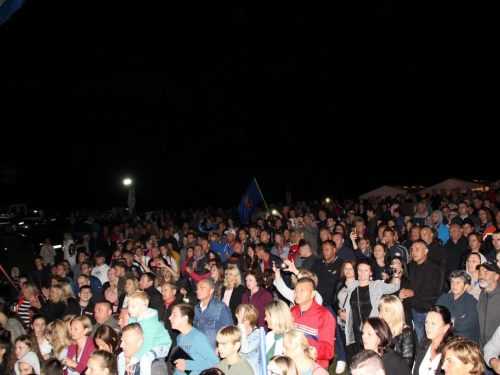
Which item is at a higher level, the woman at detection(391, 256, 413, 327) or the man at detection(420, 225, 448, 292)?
the man at detection(420, 225, 448, 292)

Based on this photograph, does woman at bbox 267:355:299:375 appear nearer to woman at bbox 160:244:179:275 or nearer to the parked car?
woman at bbox 160:244:179:275

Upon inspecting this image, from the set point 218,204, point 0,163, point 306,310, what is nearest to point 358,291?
point 306,310

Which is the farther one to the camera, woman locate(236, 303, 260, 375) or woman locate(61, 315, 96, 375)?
woman locate(61, 315, 96, 375)

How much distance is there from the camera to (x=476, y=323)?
548 cm

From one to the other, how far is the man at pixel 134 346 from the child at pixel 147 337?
3cm

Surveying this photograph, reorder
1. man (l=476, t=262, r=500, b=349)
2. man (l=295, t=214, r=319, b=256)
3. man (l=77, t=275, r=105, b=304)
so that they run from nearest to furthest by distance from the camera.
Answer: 1. man (l=476, t=262, r=500, b=349)
2. man (l=77, t=275, r=105, b=304)
3. man (l=295, t=214, r=319, b=256)

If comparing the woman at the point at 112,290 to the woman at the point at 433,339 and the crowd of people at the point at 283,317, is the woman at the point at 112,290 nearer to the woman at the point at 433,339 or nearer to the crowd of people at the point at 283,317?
the crowd of people at the point at 283,317

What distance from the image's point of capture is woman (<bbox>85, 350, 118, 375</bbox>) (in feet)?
14.5

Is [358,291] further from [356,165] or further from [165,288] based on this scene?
[356,165]

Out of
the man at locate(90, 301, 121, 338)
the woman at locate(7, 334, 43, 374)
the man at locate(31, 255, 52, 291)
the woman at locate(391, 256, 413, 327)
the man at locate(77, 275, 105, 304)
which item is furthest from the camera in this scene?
the man at locate(31, 255, 52, 291)

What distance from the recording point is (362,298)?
6.04m

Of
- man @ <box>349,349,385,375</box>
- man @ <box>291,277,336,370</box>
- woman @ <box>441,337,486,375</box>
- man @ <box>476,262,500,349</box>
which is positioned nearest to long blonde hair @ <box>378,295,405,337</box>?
man @ <box>291,277,336,370</box>

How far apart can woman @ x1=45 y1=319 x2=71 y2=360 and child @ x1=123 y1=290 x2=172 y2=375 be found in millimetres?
963

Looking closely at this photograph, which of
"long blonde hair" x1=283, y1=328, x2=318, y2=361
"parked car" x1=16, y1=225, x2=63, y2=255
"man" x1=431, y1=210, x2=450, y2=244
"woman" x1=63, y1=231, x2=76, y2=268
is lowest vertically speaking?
"long blonde hair" x1=283, y1=328, x2=318, y2=361
